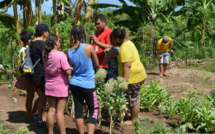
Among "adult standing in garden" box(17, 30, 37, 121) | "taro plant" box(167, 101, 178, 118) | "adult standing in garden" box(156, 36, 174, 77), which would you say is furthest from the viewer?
"adult standing in garden" box(156, 36, 174, 77)

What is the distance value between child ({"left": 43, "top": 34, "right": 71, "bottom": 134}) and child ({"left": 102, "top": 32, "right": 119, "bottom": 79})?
79 cm

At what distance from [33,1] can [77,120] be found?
32.7ft

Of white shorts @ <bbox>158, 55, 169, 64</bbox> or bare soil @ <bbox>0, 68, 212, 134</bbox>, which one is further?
white shorts @ <bbox>158, 55, 169, 64</bbox>

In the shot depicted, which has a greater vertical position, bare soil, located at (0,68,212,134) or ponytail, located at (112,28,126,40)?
ponytail, located at (112,28,126,40)

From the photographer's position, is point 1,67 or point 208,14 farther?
point 208,14

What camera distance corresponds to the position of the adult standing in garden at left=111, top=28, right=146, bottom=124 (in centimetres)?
428

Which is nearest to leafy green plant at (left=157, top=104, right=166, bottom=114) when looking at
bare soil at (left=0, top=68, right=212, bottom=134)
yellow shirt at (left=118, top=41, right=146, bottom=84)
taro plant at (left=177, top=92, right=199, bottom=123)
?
bare soil at (left=0, top=68, right=212, bottom=134)

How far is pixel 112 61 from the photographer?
4695 millimetres

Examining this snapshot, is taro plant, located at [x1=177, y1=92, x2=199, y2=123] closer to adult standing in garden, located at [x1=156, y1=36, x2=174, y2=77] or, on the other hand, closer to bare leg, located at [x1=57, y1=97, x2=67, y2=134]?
bare leg, located at [x1=57, y1=97, x2=67, y2=134]

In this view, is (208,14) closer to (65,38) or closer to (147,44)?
(147,44)

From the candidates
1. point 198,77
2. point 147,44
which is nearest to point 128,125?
point 198,77

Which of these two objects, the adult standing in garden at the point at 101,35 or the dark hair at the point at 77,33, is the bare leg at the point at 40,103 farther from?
the dark hair at the point at 77,33

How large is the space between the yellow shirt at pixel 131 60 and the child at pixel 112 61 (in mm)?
183

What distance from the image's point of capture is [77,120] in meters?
3.97
